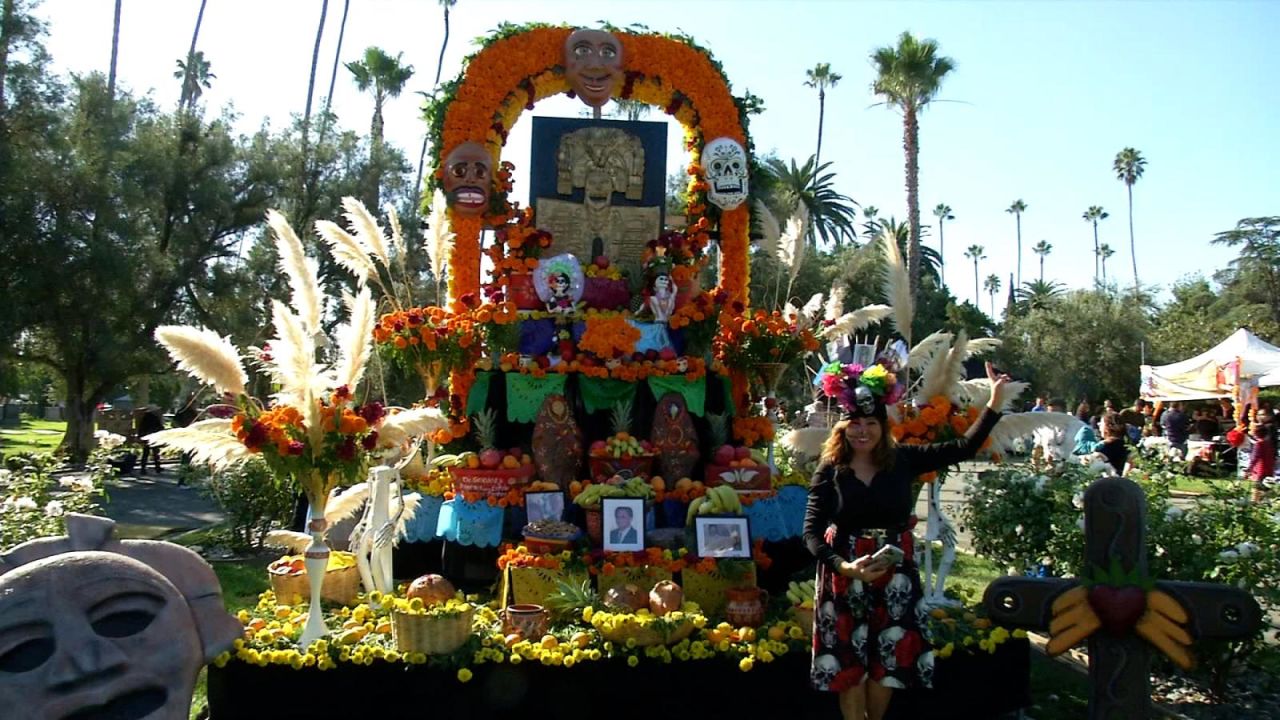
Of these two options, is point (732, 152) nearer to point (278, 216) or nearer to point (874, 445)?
point (278, 216)

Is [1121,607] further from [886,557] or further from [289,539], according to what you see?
[289,539]

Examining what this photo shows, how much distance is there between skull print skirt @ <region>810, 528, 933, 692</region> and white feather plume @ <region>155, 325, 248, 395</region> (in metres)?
3.55

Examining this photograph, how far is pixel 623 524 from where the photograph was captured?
734cm

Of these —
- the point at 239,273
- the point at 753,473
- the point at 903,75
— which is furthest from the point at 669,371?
the point at 903,75

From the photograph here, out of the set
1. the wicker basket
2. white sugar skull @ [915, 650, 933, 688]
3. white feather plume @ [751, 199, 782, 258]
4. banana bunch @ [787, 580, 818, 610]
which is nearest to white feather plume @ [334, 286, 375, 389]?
the wicker basket

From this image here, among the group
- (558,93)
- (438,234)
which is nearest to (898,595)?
(438,234)

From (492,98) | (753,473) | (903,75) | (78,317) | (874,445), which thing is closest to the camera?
(874,445)

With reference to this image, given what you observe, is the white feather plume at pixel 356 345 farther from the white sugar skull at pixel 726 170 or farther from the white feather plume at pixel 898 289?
the white sugar skull at pixel 726 170

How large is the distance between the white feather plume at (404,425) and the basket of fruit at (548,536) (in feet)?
5.11

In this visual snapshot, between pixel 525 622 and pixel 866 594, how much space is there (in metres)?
2.40

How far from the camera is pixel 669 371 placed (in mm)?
8898

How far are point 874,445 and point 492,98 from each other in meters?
6.94

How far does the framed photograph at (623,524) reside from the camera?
724 centimetres

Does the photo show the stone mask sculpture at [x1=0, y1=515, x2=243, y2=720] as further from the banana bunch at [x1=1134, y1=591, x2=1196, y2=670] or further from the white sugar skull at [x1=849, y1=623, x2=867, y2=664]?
the banana bunch at [x1=1134, y1=591, x2=1196, y2=670]
